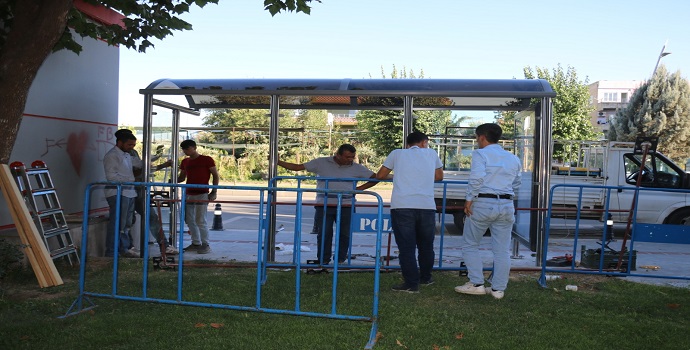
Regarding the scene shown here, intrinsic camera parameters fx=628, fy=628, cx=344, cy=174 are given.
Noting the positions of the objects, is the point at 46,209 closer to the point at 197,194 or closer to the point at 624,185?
the point at 197,194

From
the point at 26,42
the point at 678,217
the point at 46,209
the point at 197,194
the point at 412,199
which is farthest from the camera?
the point at 678,217

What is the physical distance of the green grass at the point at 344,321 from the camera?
195 inches

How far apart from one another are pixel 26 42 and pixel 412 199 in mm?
3875

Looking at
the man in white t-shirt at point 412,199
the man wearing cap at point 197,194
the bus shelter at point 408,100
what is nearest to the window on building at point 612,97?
the bus shelter at point 408,100

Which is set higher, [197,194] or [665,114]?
[665,114]

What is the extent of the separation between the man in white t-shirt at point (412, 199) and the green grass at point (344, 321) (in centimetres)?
34

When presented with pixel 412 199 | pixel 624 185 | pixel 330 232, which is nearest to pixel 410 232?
pixel 412 199

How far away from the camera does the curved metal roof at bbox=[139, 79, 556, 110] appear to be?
28.5ft

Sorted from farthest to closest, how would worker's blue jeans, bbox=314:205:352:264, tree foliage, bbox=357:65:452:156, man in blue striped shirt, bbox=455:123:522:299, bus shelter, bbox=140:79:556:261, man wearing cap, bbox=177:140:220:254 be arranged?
tree foliage, bbox=357:65:452:156, man wearing cap, bbox=177:140:220:254, bus shelter, bbox=140:79:556:261, worker's blue jeans, bbox=314:205:352:264, man in blue striped shirt, bbox=455:123:522:299

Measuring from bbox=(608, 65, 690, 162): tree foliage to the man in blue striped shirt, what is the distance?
26.1 meters

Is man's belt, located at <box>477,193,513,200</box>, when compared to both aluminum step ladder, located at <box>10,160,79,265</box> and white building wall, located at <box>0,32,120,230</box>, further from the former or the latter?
white building wall, located at <box>0,32,120,230</box>

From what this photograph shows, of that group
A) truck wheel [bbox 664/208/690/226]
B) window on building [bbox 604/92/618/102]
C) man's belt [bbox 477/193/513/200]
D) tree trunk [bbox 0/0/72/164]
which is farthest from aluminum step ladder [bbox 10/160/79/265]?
window on building [bbox 604/92/618/102]

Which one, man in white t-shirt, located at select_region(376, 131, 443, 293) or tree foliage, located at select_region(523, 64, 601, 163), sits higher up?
tree foliage, located at select_region(523, 64, 601, 163)

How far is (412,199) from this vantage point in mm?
6633
